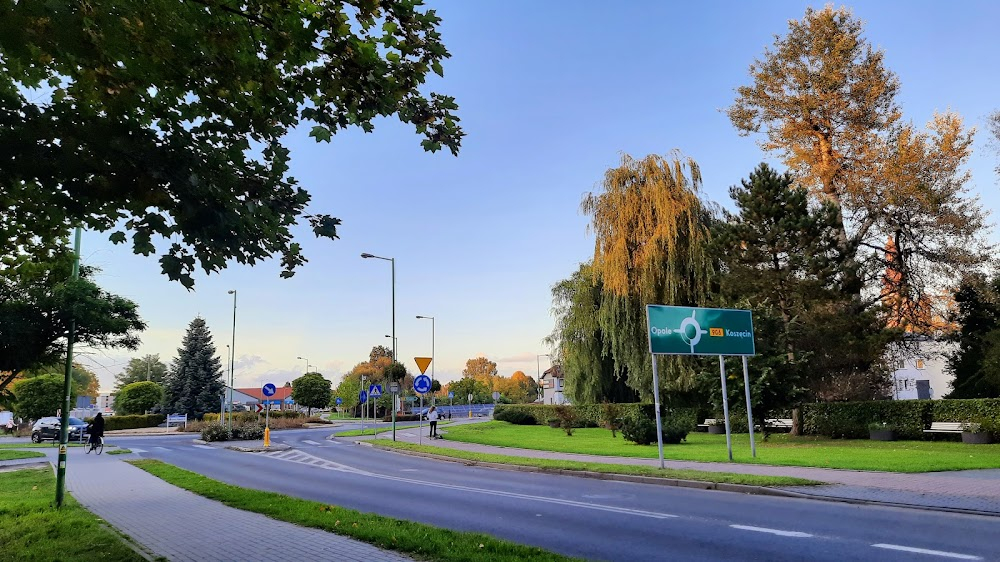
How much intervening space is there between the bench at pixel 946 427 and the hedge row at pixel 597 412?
28.4 ft

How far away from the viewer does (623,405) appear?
109ft

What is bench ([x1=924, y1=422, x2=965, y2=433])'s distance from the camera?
72.2 ft

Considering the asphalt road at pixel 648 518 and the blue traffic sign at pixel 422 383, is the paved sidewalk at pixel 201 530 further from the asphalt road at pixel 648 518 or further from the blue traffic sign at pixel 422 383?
the blue traffic sign at pixel 422 383

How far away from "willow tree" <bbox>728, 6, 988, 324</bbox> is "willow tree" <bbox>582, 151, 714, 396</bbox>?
5.12 m

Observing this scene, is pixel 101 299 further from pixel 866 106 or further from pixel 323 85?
pixel 866 106

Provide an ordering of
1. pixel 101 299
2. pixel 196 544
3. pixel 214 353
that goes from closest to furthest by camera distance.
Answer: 1. pixel 196 544
2. pixel 101 299
3. pixel 214 353

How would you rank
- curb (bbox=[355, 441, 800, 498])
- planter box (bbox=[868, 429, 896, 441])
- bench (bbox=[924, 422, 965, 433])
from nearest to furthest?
curb (bbox=[355, 441, 800, 498]) < bench (bbox=[924, 422, 965, 433]) < planter box (bbox=[868, 429, 896, 441])

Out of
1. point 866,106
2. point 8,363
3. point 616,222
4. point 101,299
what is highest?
point 866,106

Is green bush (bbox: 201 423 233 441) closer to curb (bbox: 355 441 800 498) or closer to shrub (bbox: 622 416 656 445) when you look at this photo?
curb (bbox: 355 441 800 498)

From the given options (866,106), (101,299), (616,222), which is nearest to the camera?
(101,299)

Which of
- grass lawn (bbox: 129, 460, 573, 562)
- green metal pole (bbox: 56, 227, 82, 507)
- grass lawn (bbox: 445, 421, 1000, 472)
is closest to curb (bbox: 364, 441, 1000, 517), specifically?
grass lawn (bbox: 445, 421, 1000, 472)

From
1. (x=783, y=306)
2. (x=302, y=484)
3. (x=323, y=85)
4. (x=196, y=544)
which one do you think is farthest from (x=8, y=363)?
(x=783, y=306)

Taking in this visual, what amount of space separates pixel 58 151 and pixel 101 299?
35.7 feet

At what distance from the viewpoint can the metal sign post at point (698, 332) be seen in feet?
52.0
